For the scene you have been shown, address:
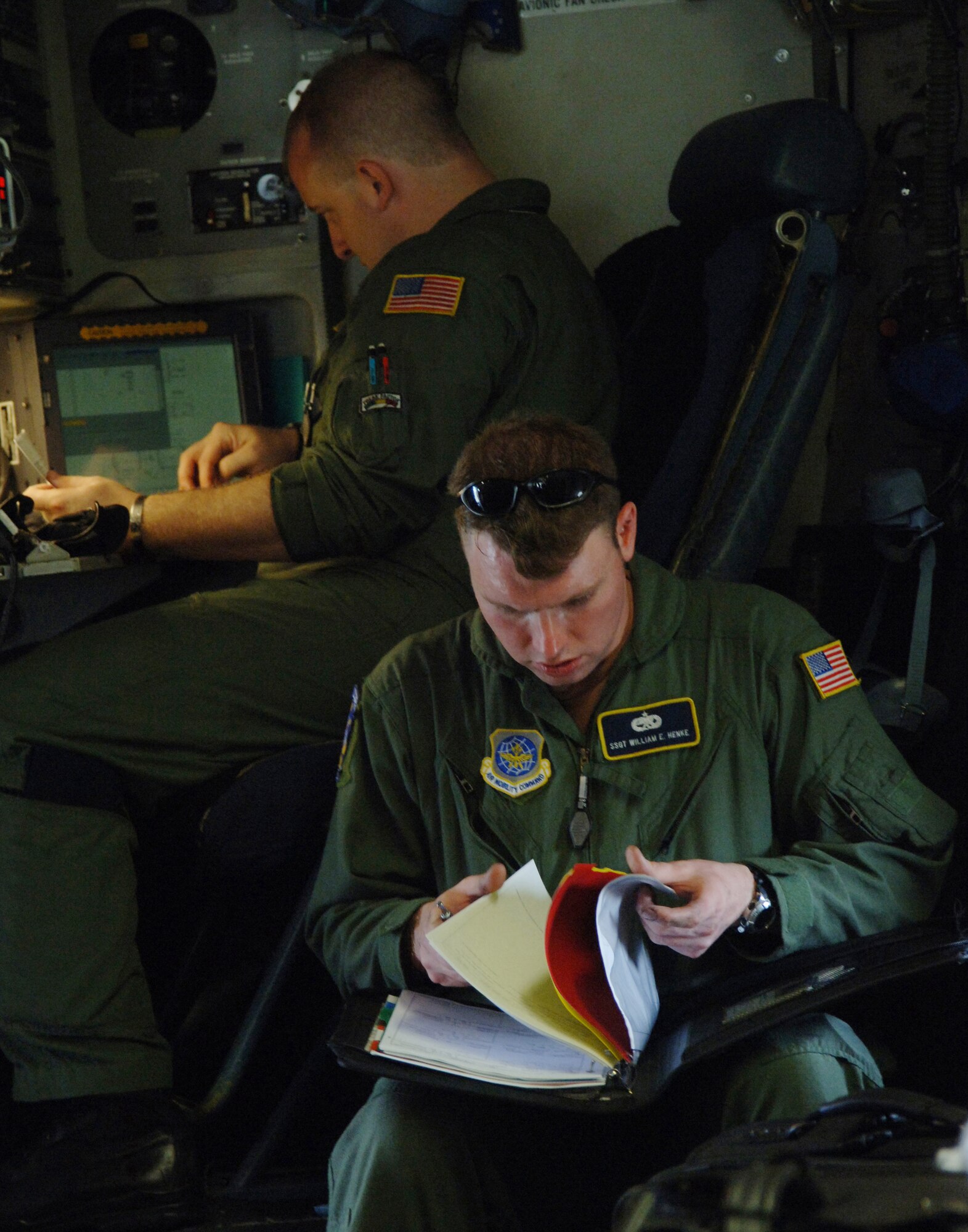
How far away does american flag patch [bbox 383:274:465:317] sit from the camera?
2074 mm

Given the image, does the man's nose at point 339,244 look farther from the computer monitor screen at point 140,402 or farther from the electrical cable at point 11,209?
the electrical cable at point 11,209

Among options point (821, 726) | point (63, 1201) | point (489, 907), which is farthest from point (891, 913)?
point (63, 1201)

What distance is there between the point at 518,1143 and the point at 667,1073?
28 cm

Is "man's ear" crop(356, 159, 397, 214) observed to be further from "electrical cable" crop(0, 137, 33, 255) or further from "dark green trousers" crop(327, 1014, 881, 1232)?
"dark green trousers" crop(327, 1014, 881, 1232)

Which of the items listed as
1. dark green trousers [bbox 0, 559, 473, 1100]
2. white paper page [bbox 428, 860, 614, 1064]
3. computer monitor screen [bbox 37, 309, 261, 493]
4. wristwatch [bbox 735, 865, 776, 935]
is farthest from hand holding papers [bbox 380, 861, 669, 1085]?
computer monitor screen [bbox 37, 309, 261, 493]

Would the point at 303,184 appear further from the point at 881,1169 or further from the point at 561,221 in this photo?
the point at 881,1169

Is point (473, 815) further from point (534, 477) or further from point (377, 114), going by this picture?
point (377, 114)

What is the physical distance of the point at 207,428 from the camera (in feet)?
9.12

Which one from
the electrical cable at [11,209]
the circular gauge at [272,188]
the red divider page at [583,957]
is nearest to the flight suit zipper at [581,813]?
the red divider page at [583,957]

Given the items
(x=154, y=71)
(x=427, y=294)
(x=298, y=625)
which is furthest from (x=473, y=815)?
(x=154, y=71)

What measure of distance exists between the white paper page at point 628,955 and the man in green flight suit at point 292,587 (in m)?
0.86

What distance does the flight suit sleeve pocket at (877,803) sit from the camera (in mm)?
1459

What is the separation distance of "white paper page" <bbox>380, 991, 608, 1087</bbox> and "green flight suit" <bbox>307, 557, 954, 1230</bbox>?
0.21 feet

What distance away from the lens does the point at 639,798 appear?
4.94 ft
